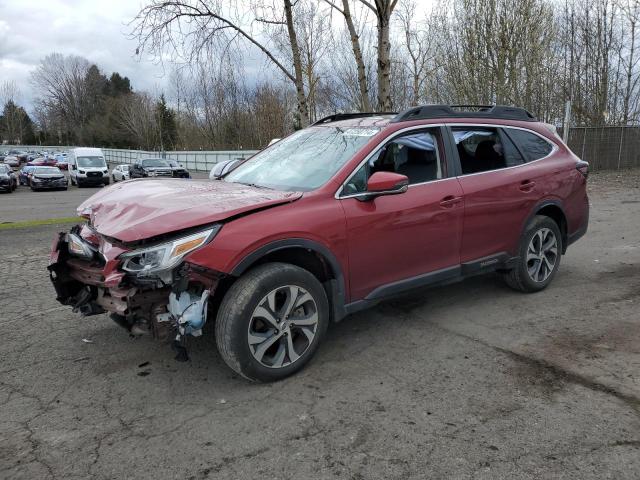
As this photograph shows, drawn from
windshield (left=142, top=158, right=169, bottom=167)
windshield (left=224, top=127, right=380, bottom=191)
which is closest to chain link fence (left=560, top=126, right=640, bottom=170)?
windshield (left=224, top=127, right=380, bottom=191)

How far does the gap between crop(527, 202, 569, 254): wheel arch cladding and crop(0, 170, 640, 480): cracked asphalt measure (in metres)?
0.80

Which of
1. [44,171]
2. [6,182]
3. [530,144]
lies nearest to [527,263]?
[530,144]

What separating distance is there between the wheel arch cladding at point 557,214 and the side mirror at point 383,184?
2.07 metres

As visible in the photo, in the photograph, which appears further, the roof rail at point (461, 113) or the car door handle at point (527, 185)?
the car door handle at point (527, 185)

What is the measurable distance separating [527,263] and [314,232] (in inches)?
105

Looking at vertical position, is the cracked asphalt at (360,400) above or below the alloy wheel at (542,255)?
below

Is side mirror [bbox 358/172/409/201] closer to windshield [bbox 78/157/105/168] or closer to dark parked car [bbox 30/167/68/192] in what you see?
dark parked car [bbox 30/167/68/192]

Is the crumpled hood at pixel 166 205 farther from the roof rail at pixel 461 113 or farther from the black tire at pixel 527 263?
the black tire at pixel 527 263

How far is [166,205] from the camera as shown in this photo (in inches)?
128

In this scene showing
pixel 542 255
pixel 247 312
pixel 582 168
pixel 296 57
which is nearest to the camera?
pixel 247 312

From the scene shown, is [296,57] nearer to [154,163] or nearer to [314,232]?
[314,232]

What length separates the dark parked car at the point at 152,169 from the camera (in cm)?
2914

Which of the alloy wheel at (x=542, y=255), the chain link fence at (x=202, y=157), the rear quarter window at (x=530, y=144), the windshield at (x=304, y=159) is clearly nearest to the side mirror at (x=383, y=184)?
the windshield at (x=304, y=159)

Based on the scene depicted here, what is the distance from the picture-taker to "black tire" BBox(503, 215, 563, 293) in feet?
16.0
